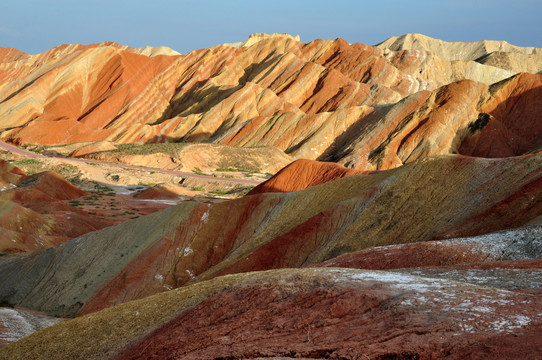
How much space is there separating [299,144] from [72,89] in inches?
2016

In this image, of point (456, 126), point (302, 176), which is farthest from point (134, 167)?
point (456, 126)

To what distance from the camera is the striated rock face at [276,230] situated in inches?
947

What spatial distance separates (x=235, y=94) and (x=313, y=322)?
83273 mm

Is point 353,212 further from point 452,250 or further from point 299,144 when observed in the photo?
point 299,144

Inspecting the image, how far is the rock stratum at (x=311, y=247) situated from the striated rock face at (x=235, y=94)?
689mm

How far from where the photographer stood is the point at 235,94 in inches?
3607

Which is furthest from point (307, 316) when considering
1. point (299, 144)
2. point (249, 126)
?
point (249, 126)

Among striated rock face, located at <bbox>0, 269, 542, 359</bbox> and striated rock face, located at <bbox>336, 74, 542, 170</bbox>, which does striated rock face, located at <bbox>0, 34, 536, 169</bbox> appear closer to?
striated rock face, located at <bbox>336, 74, 542, 170</bbox>

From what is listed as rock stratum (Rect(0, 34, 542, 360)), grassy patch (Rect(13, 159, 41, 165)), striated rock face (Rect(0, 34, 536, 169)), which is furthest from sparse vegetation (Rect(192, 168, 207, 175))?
grassy patch (Rect(13, 159, 41, 165))

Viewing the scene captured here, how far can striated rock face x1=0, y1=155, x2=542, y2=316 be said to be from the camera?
24062mm

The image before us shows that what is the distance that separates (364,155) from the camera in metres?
68.8

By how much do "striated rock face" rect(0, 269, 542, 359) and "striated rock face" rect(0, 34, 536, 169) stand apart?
188ft

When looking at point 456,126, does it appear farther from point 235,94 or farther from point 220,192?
point 235,94

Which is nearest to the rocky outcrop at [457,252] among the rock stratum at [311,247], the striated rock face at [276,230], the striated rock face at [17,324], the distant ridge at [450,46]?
the rock stratum at [311,247]
